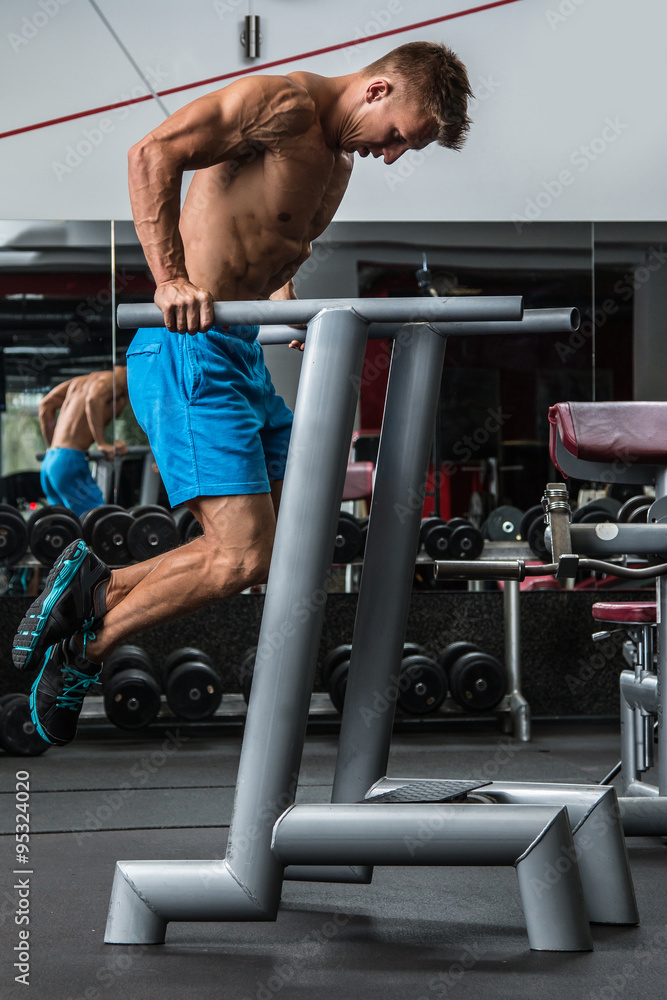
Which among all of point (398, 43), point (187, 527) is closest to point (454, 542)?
point (187, 527)

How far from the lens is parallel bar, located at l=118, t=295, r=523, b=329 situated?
56.7 inches

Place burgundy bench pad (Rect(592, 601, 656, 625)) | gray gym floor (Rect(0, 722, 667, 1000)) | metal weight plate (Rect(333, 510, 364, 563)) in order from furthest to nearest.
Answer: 1. metal weight plate (Rect(333, 510, 364, 563))
2. burgundy bench pad (Rect(592, 601, 656, 625))
3. gray gym floor (Rect(0, 722, 667, 1000))

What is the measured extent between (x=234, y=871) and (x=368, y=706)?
37cm

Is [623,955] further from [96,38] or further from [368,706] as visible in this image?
[96,38]

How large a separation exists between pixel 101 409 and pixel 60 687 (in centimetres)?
273

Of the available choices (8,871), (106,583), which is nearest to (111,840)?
(8,871)

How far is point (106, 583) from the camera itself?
181cm

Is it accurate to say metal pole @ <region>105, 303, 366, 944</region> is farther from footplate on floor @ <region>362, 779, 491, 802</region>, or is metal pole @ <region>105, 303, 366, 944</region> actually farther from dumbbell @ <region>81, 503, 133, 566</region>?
dumbbell @ <region>81, 503, 133, 566</region>

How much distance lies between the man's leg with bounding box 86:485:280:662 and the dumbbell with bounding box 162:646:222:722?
166 cm

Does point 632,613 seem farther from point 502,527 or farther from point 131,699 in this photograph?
point 502,527

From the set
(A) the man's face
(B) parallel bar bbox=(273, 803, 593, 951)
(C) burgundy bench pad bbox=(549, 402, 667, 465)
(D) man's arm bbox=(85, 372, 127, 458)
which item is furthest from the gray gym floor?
(D) man's arm bbox=(85, 372, 127, 458)

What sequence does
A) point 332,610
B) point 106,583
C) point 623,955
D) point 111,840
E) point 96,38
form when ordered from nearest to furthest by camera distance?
point 623,955
point 106,583
point 111,840
point 332,610
point 96,38

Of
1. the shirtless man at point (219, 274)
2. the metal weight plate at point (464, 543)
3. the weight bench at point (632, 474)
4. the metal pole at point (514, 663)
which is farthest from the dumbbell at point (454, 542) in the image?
the shirtless man at point (219, 274)

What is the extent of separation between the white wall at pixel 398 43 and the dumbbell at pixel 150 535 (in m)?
1.65
